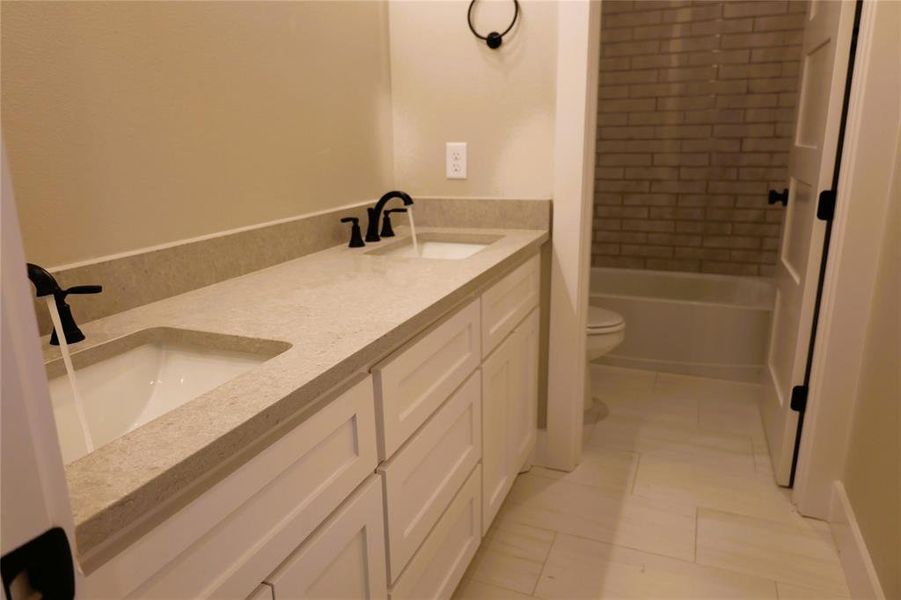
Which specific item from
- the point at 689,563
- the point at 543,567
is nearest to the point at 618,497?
the point at 689,563

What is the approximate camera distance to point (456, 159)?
2088mm

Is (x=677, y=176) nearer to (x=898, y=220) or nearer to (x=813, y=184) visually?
(x=813, y=184)

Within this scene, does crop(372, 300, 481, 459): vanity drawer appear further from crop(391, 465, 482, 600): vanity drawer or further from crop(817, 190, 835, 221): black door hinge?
crop(817, 190, 835, 221): black door hinge

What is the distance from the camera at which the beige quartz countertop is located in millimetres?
576

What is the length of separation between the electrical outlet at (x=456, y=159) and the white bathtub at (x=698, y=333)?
1345mm

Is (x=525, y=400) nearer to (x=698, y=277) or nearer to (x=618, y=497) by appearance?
(x=618, y=497)

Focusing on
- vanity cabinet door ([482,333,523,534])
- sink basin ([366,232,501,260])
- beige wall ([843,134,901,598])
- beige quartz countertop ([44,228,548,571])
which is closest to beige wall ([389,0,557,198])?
sink basin ([366,232,501,260])

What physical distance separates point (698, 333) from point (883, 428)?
1.49 meters

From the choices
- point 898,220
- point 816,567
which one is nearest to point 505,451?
point 816,567

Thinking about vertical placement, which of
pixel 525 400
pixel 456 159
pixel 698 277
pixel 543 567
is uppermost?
pixel 456 159

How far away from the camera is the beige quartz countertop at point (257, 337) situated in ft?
1.89

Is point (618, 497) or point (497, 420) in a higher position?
point (497, 420)

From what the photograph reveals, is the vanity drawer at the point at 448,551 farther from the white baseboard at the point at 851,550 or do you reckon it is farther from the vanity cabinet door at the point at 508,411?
the white baseboard at the point at 851,550

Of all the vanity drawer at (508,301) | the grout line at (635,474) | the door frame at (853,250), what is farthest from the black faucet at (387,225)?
the door frame at (853,250)
